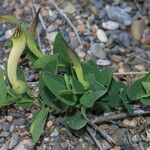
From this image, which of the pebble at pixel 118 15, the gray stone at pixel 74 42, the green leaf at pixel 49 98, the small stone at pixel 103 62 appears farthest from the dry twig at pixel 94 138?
the pebble at pixel 118 15


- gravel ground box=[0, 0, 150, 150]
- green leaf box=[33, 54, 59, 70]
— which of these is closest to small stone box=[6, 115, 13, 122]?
gravel ground box=[0, 0, 150, 150]

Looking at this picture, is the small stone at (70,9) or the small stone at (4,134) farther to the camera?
the small stone at (70,9)

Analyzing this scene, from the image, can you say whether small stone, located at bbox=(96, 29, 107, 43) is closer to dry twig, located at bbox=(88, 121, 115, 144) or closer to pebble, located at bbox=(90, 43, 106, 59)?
pebble, located at bbox=(90, 43, 106, 59)

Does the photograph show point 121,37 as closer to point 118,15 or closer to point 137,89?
point 118,15

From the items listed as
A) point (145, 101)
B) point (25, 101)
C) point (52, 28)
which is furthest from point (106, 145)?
point (52, 28)

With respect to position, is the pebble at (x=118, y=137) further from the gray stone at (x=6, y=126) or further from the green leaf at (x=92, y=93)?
the gray stone at (x=6, y=126)

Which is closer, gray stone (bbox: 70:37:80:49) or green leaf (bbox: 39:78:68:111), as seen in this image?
green leaf (bbox: 39:78:68:111)

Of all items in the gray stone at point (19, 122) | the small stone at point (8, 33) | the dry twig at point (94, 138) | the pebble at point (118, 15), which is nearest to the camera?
the dry twig at point (94, 138)
